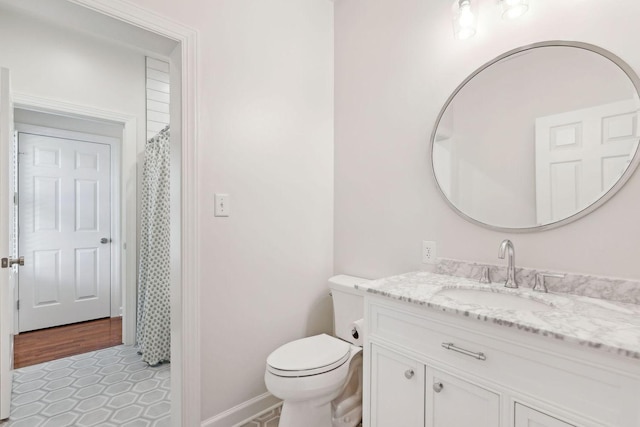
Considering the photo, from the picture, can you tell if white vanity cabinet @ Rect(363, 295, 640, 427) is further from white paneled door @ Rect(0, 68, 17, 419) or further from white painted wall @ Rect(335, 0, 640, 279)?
white paneled door @ Rect(0, 68, 17, 419)

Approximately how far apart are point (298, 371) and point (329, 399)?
250 mm

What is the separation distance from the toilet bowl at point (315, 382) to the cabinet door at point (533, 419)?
78 cm

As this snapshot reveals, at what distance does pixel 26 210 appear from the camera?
3102 mm

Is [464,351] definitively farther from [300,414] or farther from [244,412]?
[244,412]

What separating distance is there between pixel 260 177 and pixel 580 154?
149 cm

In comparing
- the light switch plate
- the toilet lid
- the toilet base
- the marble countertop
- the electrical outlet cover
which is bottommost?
the toilet base

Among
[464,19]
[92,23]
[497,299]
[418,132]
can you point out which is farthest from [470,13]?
[92,23]

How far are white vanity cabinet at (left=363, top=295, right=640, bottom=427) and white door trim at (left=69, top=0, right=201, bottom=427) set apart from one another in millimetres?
843

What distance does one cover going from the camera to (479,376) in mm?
949

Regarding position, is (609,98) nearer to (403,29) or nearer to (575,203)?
(575,203)

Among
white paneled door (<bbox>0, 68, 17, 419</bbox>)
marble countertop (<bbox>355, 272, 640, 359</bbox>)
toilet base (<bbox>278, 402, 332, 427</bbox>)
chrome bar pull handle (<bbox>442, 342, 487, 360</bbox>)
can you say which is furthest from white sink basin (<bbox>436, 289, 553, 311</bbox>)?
white paneled door (<bbox>0, 68, 17, 419</bbox>)

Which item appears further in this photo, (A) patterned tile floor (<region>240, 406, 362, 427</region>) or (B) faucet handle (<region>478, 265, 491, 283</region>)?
(A) patterned tile floor (<region>240, 406, 362, 427</region>)

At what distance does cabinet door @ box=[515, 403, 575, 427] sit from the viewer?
2.66 ft

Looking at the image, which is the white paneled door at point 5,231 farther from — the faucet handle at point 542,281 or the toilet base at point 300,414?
the faucet handle at point 542,281
